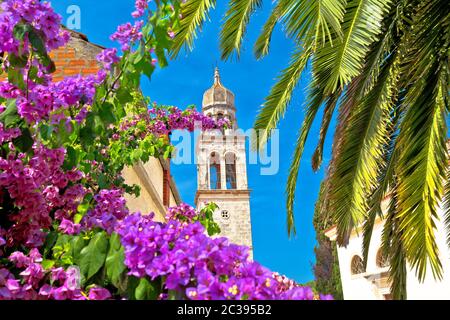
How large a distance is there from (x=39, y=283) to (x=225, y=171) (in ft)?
101

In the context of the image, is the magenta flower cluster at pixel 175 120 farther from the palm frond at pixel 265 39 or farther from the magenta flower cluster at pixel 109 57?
the magenta flower cluster at pixel 109 57

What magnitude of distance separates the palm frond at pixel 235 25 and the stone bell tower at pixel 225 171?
81.1ft

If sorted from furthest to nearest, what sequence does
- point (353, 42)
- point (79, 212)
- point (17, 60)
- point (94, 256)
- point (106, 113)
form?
point (353, 42) < point (79, 212) < point (106, 113) < point (17, 60) < point (94, 256)

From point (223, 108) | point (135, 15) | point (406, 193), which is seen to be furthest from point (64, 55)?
point (223, 108)

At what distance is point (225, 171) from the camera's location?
33000 mm

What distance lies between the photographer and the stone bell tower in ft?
102

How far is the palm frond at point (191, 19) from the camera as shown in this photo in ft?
15.3

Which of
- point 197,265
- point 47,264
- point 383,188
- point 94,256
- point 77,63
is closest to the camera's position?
point 197,265

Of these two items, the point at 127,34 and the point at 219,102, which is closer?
the point at 127,34

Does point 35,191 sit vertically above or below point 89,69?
below

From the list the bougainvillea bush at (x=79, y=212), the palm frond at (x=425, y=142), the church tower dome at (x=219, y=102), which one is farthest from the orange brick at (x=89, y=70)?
the church tower dome at (x=219, y=102)

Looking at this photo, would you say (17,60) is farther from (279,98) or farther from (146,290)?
(279,98)

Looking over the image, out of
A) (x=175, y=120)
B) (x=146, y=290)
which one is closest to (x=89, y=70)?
(x=175, y=120)

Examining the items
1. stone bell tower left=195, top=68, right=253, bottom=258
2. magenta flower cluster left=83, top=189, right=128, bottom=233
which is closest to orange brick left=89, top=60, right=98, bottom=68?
magenta flower cluster left=83, top=189, right=128, bottom=233
